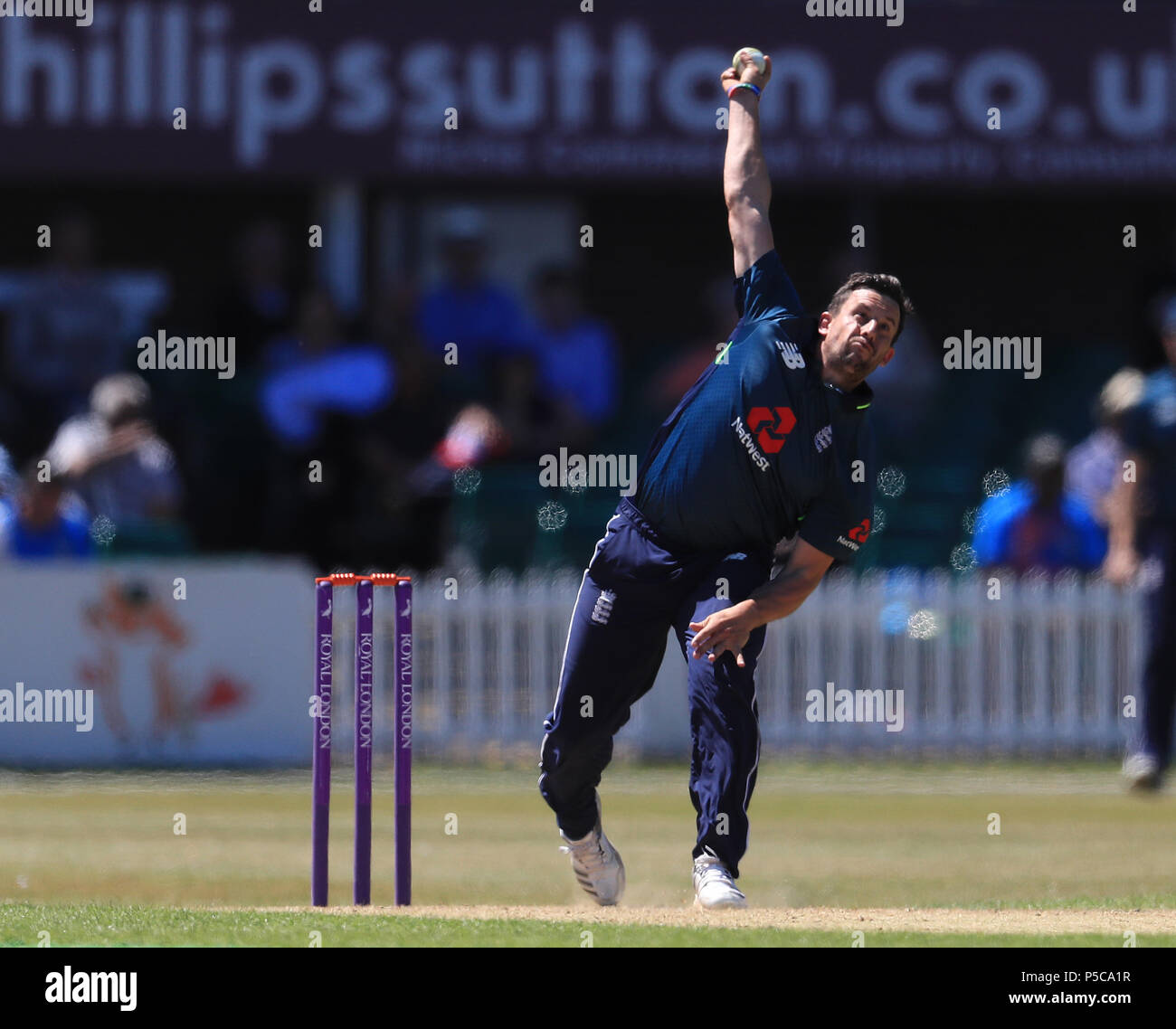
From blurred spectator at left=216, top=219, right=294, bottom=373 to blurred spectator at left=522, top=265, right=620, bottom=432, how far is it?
1.88 m

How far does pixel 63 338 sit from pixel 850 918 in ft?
33.7

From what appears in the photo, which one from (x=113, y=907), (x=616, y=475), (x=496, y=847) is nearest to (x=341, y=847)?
(x=496, y=847)

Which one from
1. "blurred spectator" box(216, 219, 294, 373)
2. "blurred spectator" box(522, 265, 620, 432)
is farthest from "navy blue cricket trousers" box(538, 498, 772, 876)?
"blurred spectator" box(216, 219, 294, 373)

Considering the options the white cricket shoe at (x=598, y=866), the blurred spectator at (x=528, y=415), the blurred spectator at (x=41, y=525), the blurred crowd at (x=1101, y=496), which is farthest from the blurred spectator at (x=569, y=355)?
the white cricket shoe at (x=598, y=866)

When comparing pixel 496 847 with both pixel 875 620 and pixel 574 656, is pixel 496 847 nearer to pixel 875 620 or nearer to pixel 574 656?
pixel 574 656

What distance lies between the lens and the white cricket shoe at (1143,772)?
12188 millimetres

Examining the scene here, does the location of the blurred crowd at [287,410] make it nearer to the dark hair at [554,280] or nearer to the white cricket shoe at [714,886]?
the dark hair at [554,280]

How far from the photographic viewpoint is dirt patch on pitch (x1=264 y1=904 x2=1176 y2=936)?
711cm

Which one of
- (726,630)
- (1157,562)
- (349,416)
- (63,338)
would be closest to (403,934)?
(726,630)

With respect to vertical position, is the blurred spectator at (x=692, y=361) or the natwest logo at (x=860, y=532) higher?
the blurred spectator at (x=692, y=361)

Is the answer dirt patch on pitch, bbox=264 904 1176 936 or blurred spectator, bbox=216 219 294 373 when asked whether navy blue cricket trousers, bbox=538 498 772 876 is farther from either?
blurred spectator, bbox=216 219 294 373

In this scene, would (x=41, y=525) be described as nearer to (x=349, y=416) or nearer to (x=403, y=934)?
(x=349, y=416)

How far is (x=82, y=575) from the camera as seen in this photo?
13922 millimetres

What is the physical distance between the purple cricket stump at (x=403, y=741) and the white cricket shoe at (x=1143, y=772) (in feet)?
18.7
